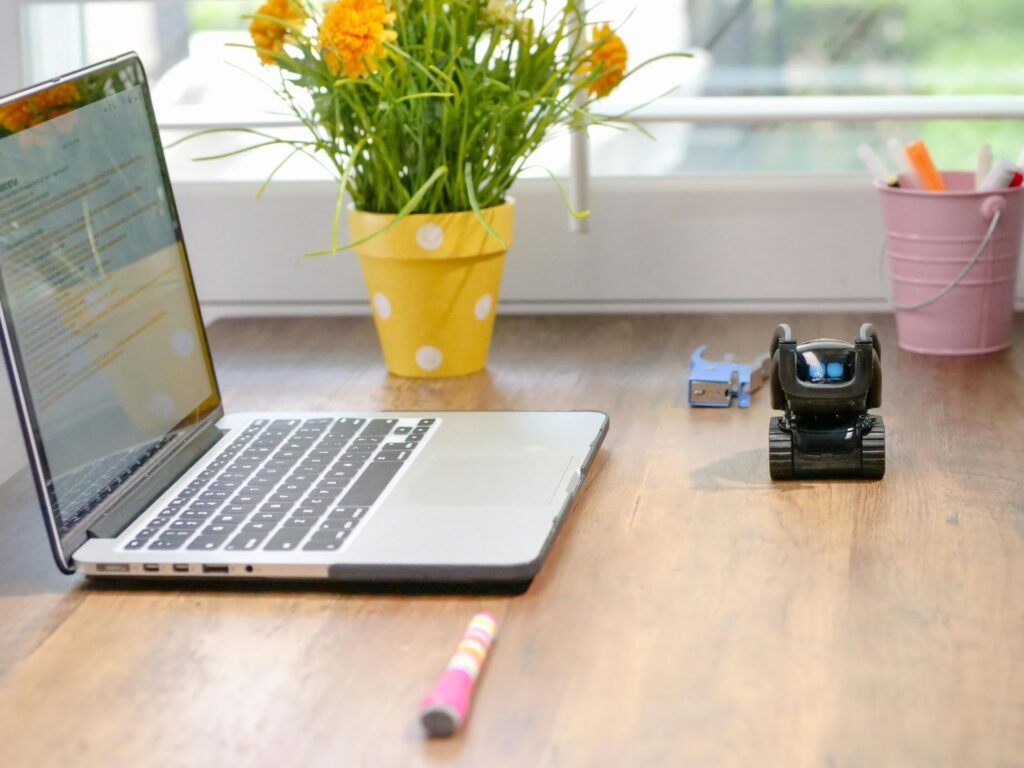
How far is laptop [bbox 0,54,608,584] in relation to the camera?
70cm

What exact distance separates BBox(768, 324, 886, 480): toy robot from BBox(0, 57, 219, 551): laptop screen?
15.5 inches

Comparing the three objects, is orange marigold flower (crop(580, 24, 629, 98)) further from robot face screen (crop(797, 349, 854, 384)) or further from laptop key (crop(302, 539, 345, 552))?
laptop key (crop(302, 539, 345, 552))

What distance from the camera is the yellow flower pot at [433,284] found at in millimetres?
1061

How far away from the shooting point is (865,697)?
565 millimetres

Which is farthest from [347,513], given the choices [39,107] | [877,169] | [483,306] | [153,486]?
[877,169]

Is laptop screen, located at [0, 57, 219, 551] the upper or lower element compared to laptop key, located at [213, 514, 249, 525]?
upper

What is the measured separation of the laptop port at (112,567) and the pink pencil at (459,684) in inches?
7.8

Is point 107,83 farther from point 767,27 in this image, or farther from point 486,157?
point 767,27

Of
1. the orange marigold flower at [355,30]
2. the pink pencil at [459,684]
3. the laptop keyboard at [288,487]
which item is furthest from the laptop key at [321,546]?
the orange marigold flower at [355,30]

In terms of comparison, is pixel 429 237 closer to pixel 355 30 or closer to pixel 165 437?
pixel 355 30

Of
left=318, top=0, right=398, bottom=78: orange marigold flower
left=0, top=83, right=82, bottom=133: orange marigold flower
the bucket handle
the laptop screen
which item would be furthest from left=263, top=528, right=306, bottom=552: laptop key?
the bucket handle

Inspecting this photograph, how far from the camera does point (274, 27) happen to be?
3.41 ft

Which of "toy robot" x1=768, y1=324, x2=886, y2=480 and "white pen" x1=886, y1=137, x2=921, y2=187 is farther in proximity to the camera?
"white pen" x1=886, y1=137, x2=921, y2=187

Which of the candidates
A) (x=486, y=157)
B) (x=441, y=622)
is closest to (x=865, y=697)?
(x=441, y=622)
